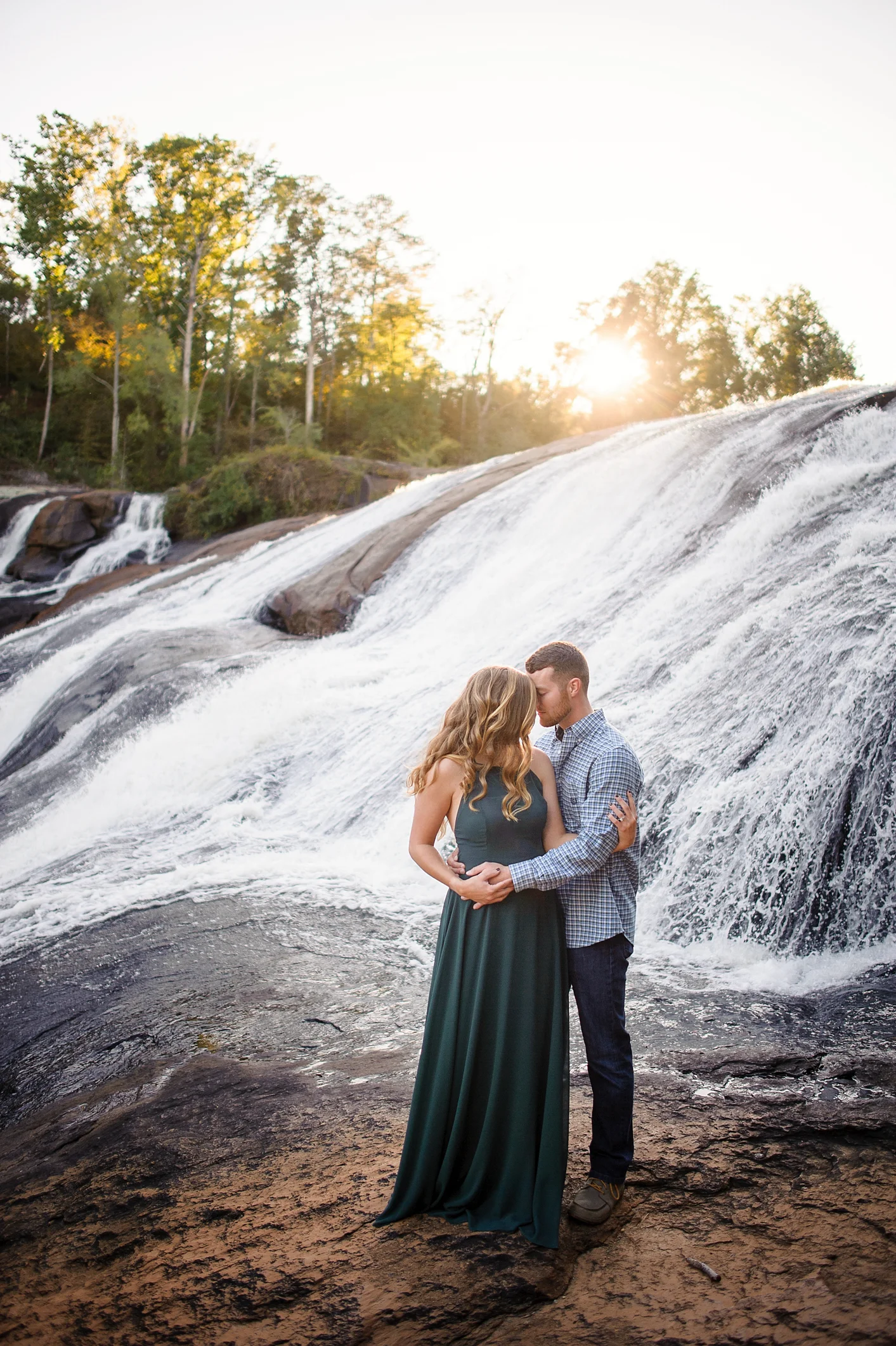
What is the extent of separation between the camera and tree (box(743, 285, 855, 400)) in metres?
38.6

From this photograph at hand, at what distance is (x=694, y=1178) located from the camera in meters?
2.87

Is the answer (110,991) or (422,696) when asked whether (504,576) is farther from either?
(110,991)

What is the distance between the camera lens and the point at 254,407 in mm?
32062

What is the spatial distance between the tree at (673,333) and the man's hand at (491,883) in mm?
39619

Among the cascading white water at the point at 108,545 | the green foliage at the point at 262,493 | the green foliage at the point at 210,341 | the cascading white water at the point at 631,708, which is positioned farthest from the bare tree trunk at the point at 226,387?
the cascading white water at the point at 631,708

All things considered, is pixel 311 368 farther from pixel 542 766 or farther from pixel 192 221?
pixel 542 766

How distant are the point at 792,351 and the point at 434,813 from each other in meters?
42.5

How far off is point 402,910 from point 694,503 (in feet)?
21.9

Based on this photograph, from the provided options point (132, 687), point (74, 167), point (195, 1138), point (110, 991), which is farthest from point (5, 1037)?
point (74, 167)

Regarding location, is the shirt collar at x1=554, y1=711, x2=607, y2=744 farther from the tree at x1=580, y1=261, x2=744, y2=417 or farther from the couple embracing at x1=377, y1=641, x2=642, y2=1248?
the tree at x1=580, y1=261, x2=744, y2=417

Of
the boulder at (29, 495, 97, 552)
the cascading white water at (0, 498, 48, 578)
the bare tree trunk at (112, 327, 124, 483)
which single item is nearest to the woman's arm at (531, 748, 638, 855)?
the boulder at (29, 495, 97, 552)

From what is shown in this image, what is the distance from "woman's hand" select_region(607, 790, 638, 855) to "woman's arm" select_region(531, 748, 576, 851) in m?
0.16

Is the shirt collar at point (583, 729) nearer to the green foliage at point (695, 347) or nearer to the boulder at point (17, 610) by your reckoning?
the boulder at point (17, 610)

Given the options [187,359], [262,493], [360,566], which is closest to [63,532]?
[262,493]
